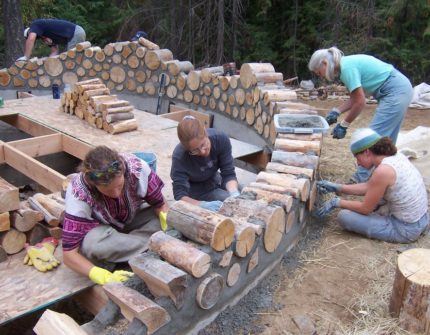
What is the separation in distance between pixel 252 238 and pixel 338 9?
9.31m

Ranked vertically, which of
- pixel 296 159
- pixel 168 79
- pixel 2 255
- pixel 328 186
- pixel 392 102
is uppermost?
pixel 392 102

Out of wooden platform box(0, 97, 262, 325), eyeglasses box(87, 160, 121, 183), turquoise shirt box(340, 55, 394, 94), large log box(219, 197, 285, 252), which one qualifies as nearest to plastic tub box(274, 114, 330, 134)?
turquoise shirt box(340, 55, 394, 94)

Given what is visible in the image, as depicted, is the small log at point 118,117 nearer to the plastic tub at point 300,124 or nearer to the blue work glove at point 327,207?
the plastic tub at point 300,124

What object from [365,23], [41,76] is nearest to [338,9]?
[365,23]

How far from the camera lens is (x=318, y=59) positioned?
3.70 metres

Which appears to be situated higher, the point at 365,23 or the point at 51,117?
the point at 365,23

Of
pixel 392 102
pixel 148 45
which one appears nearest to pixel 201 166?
pixel 392 102

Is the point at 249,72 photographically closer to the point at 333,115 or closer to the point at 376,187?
the point at 333,115

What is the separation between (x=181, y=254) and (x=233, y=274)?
416mm

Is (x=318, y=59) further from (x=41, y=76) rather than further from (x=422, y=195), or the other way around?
(x=41, y=76)

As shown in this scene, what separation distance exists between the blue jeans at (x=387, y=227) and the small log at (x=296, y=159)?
487mm

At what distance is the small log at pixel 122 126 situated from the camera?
5496 millimetres

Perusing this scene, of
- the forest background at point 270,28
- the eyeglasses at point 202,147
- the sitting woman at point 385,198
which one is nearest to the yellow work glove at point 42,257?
the eyeglasses at point 202,147

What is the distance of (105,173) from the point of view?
2.23 metres
